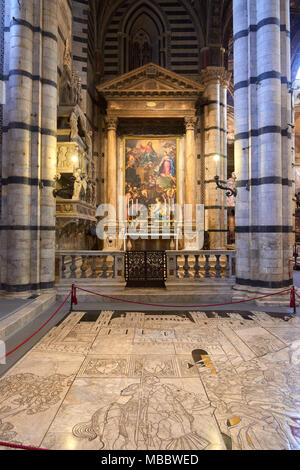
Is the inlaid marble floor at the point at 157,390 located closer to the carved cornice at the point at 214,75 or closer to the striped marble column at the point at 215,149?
the striped marble column at the point at 215,149

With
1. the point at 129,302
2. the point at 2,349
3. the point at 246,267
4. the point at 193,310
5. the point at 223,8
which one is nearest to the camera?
the point at 2,349

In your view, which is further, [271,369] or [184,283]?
[184,283]

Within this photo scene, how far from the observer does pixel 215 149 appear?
641 inches

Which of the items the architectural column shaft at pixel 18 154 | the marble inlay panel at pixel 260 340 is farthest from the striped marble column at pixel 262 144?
the architectural column shaft at pixel 18 154

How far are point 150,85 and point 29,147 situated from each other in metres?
10.3

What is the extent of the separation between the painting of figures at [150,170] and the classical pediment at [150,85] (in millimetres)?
2487

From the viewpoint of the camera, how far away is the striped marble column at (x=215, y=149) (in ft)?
52.3

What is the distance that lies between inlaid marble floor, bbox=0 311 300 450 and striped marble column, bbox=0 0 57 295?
111 inches

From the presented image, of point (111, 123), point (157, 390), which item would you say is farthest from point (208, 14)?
point (157, 390)

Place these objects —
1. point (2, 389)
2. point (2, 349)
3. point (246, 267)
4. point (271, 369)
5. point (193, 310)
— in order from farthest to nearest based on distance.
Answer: point (246, 267) < point (193, 310) < point (2, 349) < point (271, 369) < point (2, 389)

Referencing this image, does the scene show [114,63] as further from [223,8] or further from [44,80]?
[44,80]

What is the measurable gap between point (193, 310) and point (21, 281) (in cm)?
449

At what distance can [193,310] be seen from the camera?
6922 millimetres

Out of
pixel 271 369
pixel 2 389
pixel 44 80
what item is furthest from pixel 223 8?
pixel 2 389
